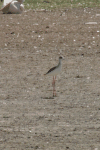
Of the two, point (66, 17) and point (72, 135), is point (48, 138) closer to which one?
point (72, 135)

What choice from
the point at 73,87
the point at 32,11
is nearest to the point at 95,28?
the point at 32,11

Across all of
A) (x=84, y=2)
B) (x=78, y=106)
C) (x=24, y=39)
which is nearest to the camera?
(x=78, y=106)

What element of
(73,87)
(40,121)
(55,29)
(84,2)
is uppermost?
(40,121)

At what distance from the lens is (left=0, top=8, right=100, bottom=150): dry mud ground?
578 centimetres

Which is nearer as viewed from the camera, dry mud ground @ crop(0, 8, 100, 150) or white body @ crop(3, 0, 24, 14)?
dry mud ground @ crop(0, 8, 100, 150)

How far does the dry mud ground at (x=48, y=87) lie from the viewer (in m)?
5.78

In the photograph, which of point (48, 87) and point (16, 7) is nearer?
point (48, 87)

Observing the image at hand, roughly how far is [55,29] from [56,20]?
210cm

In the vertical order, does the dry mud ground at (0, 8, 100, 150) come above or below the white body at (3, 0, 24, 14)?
above

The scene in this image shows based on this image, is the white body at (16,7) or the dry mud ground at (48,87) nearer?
the dry mud ground at (48,87)

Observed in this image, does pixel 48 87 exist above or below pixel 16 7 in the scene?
above

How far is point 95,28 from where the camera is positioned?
648 inches

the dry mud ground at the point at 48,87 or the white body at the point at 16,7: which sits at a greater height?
Result: the dry mud ground at the point at 48,87

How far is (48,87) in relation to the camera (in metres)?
8.84
